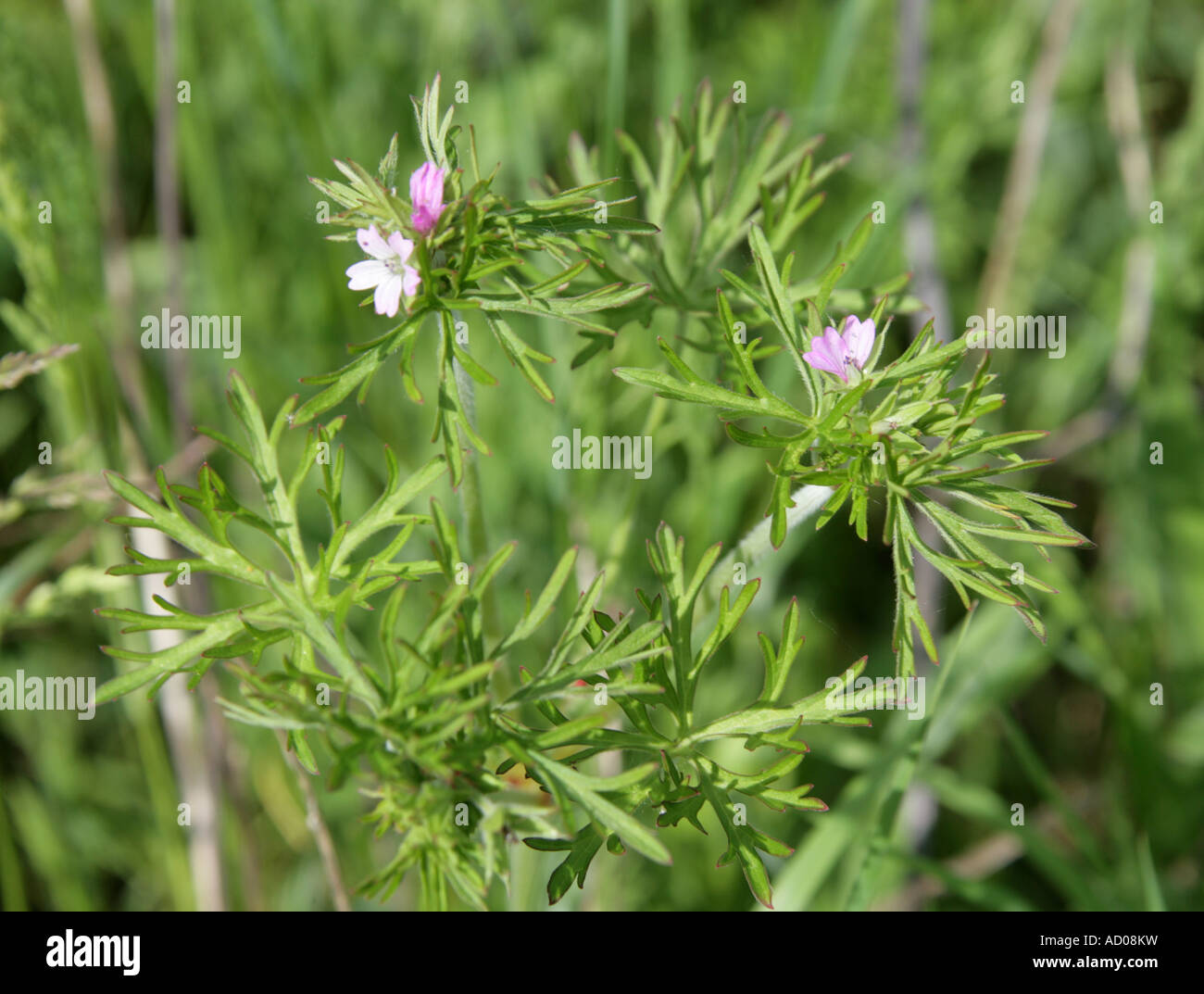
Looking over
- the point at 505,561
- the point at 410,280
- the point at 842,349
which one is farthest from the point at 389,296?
the point at 842,349

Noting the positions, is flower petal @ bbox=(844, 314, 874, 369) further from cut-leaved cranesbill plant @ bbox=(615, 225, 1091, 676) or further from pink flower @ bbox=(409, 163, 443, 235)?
pink flower @ bbox=(409, 163, 443, 235)

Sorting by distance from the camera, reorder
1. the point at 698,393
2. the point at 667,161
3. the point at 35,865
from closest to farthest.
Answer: the point at 698,393, the point at 667,161, the point at 35,865

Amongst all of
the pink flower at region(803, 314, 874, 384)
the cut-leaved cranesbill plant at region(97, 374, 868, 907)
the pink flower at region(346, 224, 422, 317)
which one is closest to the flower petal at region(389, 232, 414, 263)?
the pink flower at region(346, 224, 422, 317)

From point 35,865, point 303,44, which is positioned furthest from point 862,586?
point 35,865

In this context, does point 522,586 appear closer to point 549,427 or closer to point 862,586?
point 549,427

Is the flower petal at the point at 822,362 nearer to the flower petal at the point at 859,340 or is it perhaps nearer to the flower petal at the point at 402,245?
the flower petal at the point at 859,340

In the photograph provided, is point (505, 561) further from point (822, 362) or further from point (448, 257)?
point (822, 362)
